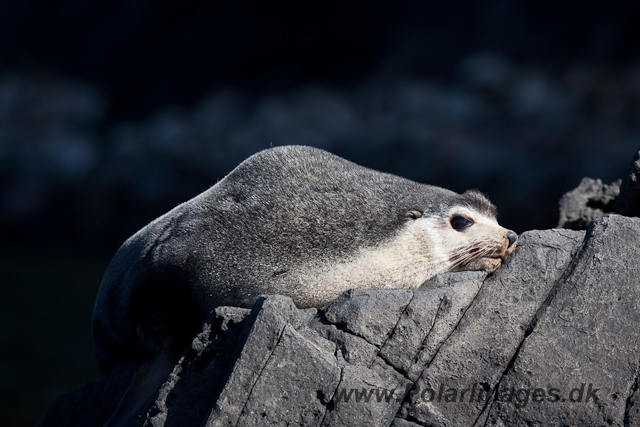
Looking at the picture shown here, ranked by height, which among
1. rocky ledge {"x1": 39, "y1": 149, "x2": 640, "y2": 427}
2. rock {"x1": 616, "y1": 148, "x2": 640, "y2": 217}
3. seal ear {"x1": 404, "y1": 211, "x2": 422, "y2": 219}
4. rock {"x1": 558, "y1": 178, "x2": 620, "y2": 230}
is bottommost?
rocky ledge {"x1": 39, "y1": 149, "x2": 640, "y2": 427}

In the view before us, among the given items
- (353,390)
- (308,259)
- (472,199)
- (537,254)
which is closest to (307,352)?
(353,390)

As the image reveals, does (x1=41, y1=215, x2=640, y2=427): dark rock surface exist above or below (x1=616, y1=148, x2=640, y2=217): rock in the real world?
below

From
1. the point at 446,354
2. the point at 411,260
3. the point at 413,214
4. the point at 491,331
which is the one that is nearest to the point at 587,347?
the point at 491,331

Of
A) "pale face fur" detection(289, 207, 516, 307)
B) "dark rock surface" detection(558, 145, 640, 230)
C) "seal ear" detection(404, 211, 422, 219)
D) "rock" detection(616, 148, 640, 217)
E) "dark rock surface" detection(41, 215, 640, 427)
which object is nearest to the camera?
"dark rock surface" detection(41, 215, 640, 427)

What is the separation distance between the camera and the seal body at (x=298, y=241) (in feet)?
14.0

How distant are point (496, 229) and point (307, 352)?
1.66 m

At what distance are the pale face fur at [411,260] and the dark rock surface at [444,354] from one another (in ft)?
0.96

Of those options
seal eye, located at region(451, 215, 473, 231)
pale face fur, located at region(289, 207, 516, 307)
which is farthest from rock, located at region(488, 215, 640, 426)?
seal eye, located at region(451, 215, 473, 231)

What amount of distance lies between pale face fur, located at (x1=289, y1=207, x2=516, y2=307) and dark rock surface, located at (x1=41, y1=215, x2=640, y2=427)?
29cm

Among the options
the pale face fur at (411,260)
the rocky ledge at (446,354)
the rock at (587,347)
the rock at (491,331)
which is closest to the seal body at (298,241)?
the pale face fur at (411,260)

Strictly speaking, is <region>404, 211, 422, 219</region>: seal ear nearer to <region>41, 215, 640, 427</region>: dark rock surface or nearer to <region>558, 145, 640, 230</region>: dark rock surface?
<region>41, 215, 640, 427</region>: dark rock surface

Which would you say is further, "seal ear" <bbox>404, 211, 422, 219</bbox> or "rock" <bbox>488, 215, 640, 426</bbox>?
"seal ear" <bbox>404, 211, 422, 219</bbox>

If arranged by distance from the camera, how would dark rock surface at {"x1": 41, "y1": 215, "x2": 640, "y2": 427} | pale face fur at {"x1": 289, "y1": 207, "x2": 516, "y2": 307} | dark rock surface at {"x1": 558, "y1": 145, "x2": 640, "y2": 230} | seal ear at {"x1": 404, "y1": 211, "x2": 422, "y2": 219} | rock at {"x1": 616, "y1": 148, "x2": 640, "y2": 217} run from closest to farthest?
dark rock surface at {"x1": 41, "y1": 215, "x2": 640, "y2": 427} < pale face fur at {"x1": 289, "y1": 207, "x2": 516, "y2": 307} < seal ear at {"x1": 404, "y1": 211, "x2": 422, "y2": 219} < rock at {"x1": 616, "y1": 148, "x2": 640, "y2": 217} < dark rock surface at {"x1": 558, "y1": 145, "x2": 640, "y2": 230}

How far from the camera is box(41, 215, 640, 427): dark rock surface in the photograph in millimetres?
3389
